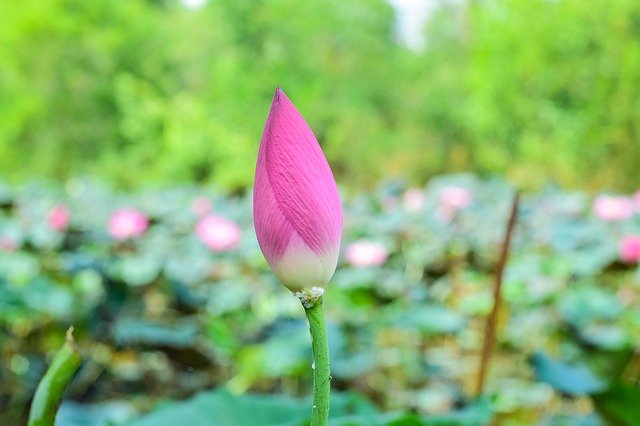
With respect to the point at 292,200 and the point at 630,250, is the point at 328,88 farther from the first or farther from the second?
the point at 292,200

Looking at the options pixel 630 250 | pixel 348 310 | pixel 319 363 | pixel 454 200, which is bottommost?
pixel 319 363

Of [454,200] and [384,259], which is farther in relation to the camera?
[454,200]

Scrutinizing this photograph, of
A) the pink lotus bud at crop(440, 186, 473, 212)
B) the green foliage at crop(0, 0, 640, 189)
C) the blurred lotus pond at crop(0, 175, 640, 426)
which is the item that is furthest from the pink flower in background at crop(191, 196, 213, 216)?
the green foliage at crop(0, 0, 640, 189)

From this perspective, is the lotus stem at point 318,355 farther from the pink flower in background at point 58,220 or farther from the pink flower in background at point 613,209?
the pink flower in background at point 613,209

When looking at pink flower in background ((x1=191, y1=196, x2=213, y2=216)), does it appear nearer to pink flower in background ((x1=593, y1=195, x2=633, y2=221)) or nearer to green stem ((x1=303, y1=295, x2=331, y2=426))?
pink flower in background ((x1=593, y1=195, x2=633, y2=221))

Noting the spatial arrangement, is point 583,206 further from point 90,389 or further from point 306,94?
point 306,94

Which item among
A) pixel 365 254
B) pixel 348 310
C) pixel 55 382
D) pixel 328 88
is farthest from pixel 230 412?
pixel 328 88
